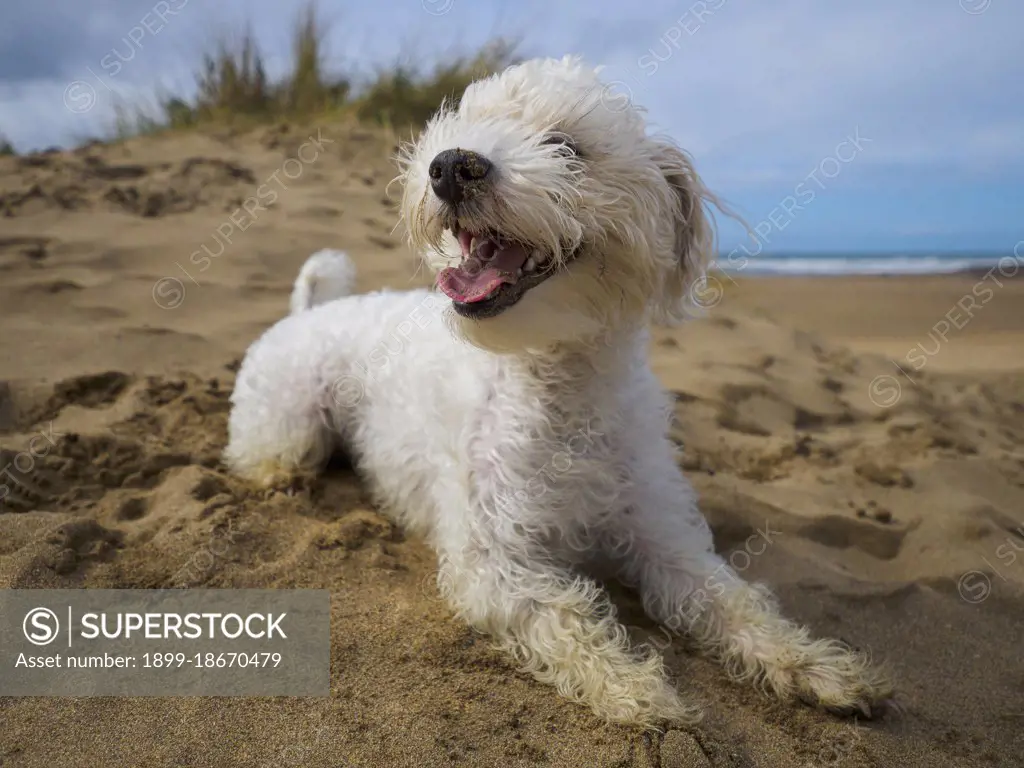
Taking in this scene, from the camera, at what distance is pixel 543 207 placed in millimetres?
2373

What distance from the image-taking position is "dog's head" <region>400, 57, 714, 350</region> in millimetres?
2391

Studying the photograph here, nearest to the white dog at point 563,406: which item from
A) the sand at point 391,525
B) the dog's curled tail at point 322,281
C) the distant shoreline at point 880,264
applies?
the sand at point 391,525

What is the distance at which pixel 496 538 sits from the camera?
2951mm

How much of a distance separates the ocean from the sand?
1000 centimetres

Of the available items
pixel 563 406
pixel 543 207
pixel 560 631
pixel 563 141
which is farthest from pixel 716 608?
pixel 563 141

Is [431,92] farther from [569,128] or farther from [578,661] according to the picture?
[578,661]

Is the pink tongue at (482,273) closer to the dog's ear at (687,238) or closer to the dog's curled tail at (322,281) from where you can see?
the dog's ear at (687,238)

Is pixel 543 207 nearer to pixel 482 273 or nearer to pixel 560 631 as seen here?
pixel 482 273

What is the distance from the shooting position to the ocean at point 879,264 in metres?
17.1

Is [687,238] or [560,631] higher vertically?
[687,238]

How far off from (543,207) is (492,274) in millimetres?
294

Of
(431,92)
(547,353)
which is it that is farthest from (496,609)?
(431,92)

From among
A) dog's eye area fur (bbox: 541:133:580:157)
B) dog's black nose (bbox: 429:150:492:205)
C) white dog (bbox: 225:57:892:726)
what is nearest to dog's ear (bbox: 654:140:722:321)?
white dog (bbox: 225:57:892:726)

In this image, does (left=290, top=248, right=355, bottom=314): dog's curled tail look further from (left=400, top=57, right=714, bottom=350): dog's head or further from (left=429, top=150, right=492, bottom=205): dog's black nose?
(left=429, top=150, right=492, bottom=205): dog's black nose
